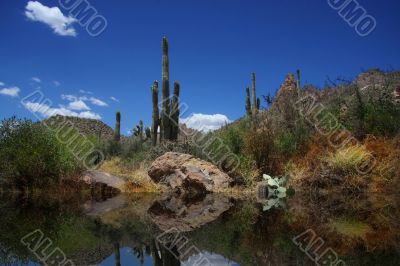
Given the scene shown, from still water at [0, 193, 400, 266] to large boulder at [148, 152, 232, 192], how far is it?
18.0 ft

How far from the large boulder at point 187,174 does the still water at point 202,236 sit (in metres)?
5.48

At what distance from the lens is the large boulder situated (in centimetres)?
1471

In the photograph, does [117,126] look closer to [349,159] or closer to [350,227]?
[349,159]

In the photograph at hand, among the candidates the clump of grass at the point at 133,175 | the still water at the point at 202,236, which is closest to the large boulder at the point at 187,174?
the clump of grass at the point at 133,175

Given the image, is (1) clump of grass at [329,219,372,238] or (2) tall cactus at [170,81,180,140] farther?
(2) tall cactus at [170,81,180,140]

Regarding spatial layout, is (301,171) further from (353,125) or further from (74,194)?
(74,194)

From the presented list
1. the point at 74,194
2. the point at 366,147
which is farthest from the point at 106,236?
the point at 366,147

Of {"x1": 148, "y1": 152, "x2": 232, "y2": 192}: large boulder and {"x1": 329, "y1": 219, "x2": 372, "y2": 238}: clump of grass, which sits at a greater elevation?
{"x1": 148, "y1": 152, "x2": 232, "y2": 192}: large boulder

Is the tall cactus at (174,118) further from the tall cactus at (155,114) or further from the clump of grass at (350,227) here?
the clump of grass at (350,227)

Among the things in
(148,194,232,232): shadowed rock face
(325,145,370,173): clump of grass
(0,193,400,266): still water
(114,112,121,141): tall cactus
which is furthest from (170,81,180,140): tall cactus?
(0,193,400,266): still water

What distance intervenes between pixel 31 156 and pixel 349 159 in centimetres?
986

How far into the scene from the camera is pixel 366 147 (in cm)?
1406

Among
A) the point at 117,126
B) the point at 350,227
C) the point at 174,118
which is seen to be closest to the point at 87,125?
the point at 117,126

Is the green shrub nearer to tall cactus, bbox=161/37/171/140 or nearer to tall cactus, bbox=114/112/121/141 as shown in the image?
tall cactus, bbox=161/37/171/140
